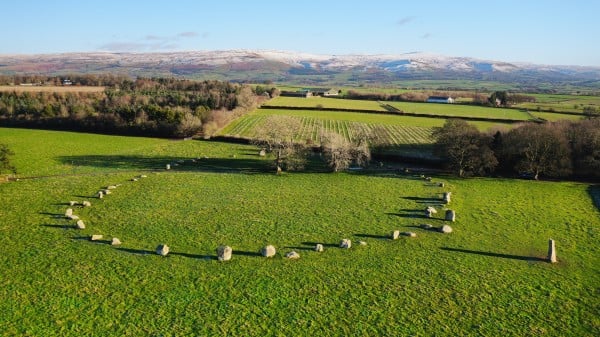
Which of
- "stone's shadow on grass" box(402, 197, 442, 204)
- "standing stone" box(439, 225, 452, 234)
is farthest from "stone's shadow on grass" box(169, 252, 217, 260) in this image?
"stone's shadow on grass" box(402, 197, 442, 204)

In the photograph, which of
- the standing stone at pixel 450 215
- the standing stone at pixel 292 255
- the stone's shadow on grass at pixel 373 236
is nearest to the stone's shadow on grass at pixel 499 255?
the stone's shadow on grass at pixel 373 236

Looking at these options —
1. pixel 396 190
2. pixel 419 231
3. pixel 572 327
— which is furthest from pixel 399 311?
pixel 396 190

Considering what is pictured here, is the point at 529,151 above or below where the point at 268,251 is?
above

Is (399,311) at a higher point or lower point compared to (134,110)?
lower

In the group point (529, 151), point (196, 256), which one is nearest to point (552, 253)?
point (196, 256)

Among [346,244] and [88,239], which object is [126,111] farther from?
[346,244]

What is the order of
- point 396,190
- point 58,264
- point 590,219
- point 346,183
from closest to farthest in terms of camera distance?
1. point 58,264
2. point 590,219
3. point 396,190
4. point 346,183

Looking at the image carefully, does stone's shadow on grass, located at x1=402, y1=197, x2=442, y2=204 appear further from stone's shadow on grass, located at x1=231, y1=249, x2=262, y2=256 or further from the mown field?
stone's shadow on grass, located at x1=231, y1=249, x2=262, y2=256

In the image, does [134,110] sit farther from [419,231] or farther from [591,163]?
[591,163]
